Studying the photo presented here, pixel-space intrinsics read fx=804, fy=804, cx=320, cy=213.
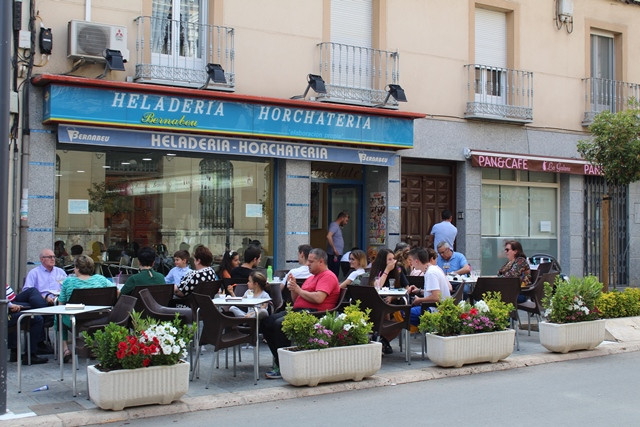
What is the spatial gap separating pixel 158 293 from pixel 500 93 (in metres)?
10.3

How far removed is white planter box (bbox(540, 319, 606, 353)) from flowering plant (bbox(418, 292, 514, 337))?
1.10m

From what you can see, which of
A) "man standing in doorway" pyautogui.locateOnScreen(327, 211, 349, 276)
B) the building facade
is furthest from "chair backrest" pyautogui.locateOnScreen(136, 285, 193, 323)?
"man standing in doorway" pyautogui.locateOnScreen(327, 211, 349, 276)

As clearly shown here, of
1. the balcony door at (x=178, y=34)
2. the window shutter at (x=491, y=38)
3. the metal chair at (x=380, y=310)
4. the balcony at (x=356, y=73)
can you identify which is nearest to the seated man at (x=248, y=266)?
the metal chair at (x=380, y=310)

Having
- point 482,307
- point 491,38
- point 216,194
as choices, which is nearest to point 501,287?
point 482,307

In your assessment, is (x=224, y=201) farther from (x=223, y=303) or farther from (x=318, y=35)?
(x=223, y=303)

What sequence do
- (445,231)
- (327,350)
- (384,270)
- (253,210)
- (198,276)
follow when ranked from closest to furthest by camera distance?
(327,350) → (198,276) → (384,270) → (253,210) → (445,231)

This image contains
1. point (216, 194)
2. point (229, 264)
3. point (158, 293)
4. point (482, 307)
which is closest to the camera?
point (482, 307)

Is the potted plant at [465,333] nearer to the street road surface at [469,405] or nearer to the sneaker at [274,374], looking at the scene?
the street road surface at [469,405]

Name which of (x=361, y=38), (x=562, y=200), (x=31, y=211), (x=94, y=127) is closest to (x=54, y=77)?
(x=94, y=127)

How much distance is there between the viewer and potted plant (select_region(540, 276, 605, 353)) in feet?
33.6

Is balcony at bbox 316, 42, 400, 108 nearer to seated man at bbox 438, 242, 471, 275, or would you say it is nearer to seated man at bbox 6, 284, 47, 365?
seated man at bbox 438, 242, 471, 275

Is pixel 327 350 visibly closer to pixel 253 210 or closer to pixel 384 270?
pixel 384 270

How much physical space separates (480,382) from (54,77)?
7470 mm

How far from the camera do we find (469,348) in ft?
Result: 30.3
